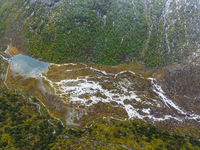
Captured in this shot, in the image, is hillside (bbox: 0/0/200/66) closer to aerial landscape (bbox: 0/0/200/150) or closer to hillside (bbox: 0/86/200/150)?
aerial landscape (bbox: 0/0/200/150)

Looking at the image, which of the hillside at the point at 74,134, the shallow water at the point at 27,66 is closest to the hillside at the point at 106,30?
the shallow water at the point at 27,66

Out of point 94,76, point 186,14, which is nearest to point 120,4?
point 186,14

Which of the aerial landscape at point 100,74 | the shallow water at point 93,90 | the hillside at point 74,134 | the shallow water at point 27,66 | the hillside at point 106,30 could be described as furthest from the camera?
the hillside at point 106,30

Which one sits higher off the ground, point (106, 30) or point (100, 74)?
point (106, 30)

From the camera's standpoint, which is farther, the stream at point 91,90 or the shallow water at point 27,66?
the shallow water at point 27,66

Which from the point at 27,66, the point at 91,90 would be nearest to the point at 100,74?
the point at 91,90

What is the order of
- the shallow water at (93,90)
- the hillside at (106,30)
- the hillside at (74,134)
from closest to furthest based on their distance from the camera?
1. the hillside at (74,134)
2. the shallow water at (93,90)
3. the hillside at (106,30)

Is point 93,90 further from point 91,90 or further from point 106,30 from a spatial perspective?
point 106,30

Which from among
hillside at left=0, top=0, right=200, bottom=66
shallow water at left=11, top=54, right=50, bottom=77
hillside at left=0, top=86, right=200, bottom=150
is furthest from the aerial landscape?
hillside at left=0, top=0, right=200, bottom=66

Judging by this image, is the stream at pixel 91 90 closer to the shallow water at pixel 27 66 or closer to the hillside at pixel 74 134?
the shallow water at pixel 27 66
